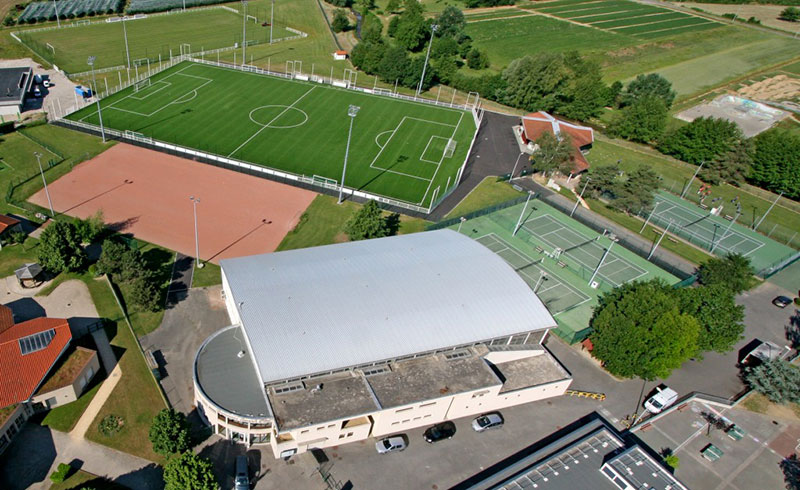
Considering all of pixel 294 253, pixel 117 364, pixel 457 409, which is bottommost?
pixel 117 364


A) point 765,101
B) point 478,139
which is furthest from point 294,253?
point 765,101

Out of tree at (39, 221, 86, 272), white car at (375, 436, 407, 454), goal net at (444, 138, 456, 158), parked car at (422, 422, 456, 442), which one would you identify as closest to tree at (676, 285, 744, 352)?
parked car at (422, 422, 456, 442)

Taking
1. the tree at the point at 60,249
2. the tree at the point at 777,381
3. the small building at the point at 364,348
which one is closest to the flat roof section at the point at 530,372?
the small building at the point at 364,348

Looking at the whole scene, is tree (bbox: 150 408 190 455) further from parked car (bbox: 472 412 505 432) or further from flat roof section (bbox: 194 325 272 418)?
parked car (bbox: 472 412 505 432)

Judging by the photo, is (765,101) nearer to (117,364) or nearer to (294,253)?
(294,253)

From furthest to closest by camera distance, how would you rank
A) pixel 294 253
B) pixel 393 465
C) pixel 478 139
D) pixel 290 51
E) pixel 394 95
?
pixel 290 51 → pixel 394 95 → pixel 478 139 → pixel 294 253 → pixel 393 465
